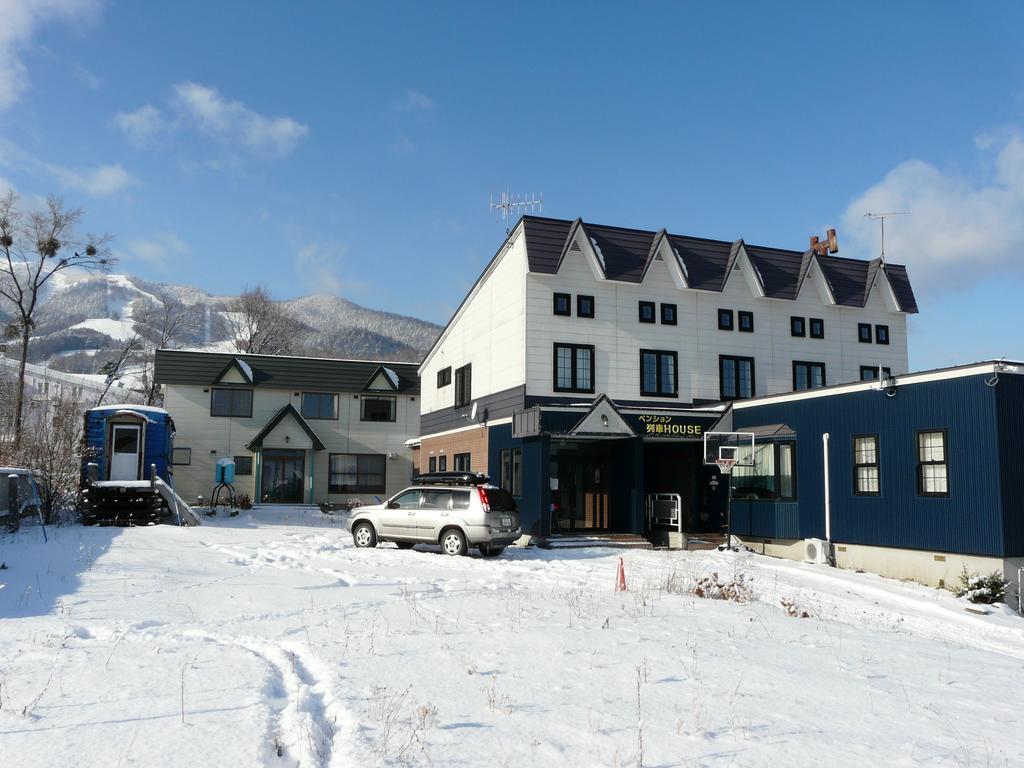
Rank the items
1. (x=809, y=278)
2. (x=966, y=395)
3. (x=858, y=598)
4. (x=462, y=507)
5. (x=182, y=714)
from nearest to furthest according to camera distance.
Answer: (x=182, y=714) < (x=858, y=598) < (x=966, y=395) < (x=462, y=507) < (x=809, y=278)

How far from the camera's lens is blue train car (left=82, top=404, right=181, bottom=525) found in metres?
24.5

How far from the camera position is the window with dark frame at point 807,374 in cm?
2741

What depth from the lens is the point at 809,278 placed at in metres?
28.3

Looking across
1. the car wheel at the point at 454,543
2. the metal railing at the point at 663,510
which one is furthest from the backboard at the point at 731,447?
the car wheel at the point at 454,543

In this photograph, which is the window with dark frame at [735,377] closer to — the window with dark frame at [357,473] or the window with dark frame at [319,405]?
the window with dark frame at [357,473]

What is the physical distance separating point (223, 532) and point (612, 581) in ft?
46.1

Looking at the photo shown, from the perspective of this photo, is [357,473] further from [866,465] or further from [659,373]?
[866,465]

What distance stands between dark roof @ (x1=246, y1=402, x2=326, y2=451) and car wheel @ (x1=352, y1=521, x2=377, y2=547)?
63.0 feet

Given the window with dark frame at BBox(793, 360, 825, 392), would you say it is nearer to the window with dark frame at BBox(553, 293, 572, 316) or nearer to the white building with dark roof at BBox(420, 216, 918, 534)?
the white building with dark roof at BBox(420, 216, 918, 534)

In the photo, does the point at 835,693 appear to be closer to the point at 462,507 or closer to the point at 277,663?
the point at 277,663

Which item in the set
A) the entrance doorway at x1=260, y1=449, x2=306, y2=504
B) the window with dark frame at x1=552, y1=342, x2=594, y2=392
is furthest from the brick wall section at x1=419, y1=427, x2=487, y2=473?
the entrance doorway at x1=260, y1=449, x2=306, y2=504

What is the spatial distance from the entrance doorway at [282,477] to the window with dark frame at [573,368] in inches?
795

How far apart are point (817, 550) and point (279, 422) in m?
27.5

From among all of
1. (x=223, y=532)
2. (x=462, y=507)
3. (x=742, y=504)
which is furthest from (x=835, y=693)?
(x=223, y=532)
